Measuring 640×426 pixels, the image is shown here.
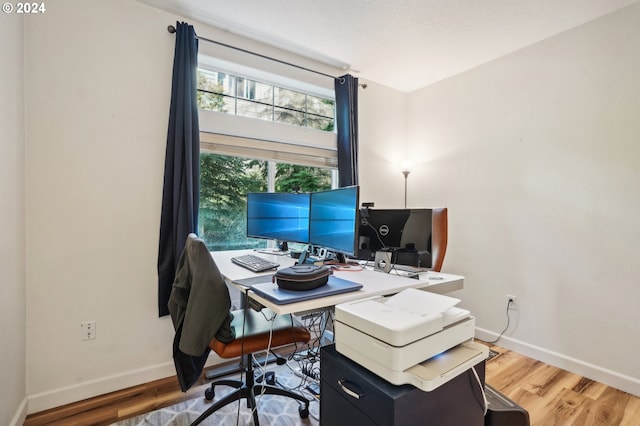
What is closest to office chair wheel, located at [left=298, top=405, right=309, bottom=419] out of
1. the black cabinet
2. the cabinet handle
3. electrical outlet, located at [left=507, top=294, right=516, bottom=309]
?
the black cabinet

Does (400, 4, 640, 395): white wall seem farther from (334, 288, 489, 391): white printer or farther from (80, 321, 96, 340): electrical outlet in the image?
(80, 321, 96, 340): electrical outlet

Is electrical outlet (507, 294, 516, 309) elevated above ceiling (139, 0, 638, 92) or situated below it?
below

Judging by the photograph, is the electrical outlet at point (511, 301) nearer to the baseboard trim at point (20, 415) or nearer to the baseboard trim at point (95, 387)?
the baseboard trim at point (95, 387)

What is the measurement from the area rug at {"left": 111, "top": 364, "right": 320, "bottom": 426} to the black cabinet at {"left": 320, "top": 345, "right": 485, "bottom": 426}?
586mm

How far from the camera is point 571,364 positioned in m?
2.21

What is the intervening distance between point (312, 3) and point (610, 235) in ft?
8.42

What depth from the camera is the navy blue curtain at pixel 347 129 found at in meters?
2.87

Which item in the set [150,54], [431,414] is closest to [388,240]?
[431,414]

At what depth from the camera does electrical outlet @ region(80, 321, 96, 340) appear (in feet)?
6.08

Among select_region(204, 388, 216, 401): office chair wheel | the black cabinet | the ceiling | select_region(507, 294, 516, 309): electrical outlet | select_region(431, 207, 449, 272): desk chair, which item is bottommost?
select_region(204, 388, 216, 401): office chair wheel

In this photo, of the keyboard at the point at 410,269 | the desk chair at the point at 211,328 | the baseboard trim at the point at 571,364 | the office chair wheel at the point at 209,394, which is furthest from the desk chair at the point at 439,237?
the office chair wheel at the point at 209,394

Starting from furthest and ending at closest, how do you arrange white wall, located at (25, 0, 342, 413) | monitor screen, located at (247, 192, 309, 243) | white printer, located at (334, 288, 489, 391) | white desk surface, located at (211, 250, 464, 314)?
monitor screen, located at (247, 192, 309, 243) → white wall, located at (25, 0, 342, 413) → white desk surface, located at (211, 250, 464, 314) → white printer, located at (334, 288, 489, 391)

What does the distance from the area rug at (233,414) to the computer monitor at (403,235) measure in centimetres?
104

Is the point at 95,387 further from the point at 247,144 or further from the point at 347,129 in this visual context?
the point at 347,129
